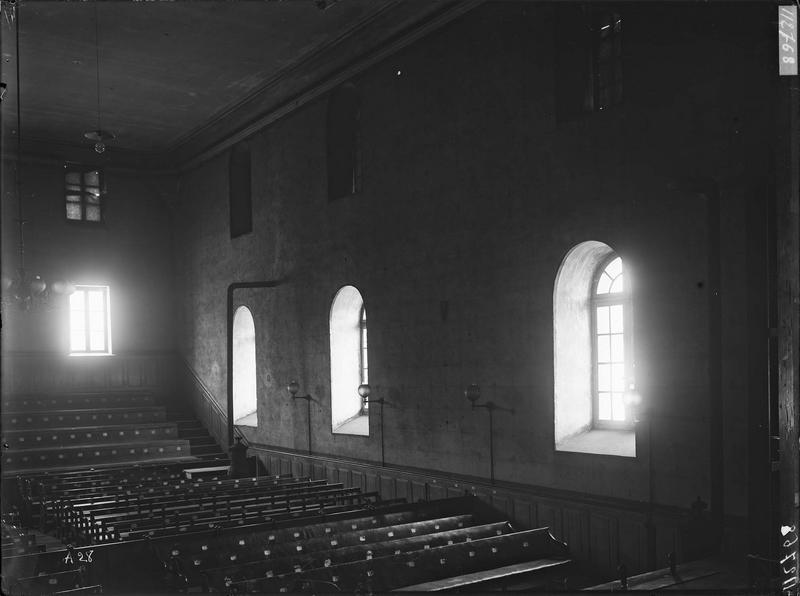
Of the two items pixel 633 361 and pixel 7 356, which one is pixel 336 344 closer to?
pixel 633 361

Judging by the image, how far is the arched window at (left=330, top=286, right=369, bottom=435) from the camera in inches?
590

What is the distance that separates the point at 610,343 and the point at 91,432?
12.5 meters

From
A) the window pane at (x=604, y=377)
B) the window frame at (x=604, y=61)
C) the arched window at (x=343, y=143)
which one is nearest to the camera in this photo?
the window frame at (x=604, y=61)

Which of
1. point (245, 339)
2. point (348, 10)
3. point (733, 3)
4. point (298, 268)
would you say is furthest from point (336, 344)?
point (733, 3)

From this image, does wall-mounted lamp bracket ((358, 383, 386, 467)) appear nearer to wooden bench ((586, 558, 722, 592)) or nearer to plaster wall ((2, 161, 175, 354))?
wooden bench ((586, 558, 722, 592))

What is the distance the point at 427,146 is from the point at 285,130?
199 inches

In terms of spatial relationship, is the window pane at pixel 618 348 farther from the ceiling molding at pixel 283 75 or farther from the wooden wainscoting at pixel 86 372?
the wooden wainscoting at pixel 86 372

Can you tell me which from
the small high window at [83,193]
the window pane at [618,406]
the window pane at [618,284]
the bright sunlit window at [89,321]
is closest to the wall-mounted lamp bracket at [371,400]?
the window pane at [618,406]

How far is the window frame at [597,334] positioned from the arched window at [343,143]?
18.3ft

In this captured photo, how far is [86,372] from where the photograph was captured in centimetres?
2075

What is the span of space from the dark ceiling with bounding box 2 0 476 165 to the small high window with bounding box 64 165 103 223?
126 cm

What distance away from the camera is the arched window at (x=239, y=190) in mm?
18891

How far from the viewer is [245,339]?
19.0m

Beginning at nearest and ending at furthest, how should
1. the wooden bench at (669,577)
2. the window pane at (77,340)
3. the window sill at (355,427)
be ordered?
1. the wooden bench at (669,577)
2. the window sill at (355,427)
3. the window pane at (77,340)
